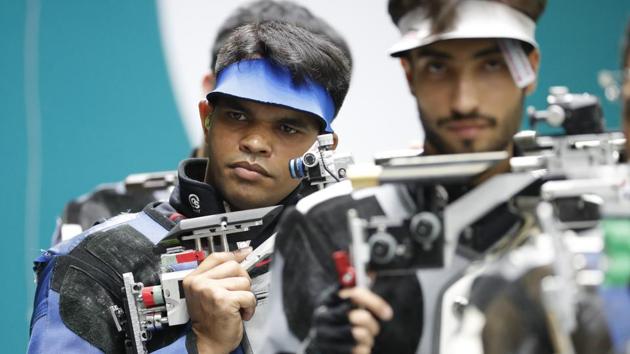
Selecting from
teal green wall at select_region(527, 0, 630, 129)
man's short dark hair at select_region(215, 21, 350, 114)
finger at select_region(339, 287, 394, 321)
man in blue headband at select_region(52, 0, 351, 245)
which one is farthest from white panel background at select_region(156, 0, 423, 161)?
finger at select_region(339, 287, 394, 321)

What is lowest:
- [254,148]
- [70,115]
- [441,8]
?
[254,148]

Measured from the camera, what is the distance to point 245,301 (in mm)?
2209

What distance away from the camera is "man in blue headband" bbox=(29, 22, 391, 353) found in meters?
2.24

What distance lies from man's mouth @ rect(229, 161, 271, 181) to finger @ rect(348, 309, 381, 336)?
0.83m

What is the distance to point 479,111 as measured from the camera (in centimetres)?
176

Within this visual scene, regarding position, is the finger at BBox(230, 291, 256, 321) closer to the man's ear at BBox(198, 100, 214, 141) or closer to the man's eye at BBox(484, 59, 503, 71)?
the man's ear at BBox(198, 100, 214, 141)

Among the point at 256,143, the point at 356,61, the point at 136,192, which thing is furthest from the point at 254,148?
the point at 356,61

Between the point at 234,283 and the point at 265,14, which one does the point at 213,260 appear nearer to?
the point at 234,283

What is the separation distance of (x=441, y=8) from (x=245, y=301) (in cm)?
73

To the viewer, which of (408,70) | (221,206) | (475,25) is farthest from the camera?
(221,206)

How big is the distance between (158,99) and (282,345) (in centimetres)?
293

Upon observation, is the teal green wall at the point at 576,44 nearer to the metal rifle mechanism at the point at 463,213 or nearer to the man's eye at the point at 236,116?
the man's eye at the point at 236,116

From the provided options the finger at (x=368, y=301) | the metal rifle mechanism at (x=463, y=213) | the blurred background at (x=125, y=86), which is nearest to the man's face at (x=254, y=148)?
the metal rifle mechanism at (x=463, y=213)

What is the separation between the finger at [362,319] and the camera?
1608 mm
